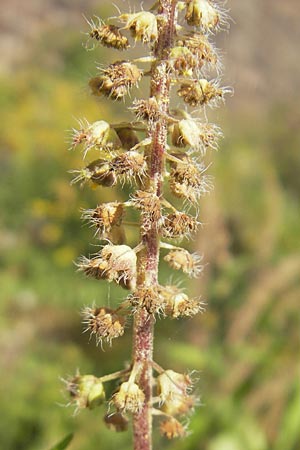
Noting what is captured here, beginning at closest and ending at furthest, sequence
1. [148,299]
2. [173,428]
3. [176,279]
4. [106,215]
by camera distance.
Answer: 1. [148,299]
2. [106,215]
3. [173,428]
4. [176,279]

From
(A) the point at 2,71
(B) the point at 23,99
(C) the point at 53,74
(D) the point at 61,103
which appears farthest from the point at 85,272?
(A) the point at 2,71

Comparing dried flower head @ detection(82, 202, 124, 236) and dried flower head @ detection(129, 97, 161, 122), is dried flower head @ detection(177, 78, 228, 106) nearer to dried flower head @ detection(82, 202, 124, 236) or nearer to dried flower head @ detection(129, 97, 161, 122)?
dried flower head @ detection(129, 97, 161, 122)

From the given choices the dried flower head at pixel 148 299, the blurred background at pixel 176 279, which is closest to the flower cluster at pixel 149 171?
the dried flower head at pixel 148 299

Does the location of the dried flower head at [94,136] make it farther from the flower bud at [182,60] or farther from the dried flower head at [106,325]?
the dried flower head at [106,325]

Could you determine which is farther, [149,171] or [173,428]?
[173,428]

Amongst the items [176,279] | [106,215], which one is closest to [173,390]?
[106,215]

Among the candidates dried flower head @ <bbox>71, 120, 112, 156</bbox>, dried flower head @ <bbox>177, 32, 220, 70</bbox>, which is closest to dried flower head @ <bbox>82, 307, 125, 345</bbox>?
dried flower head @ <bbox>71, 120, 112, 156</bbox>

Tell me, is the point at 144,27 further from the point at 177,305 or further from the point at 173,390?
the point at 173,390
